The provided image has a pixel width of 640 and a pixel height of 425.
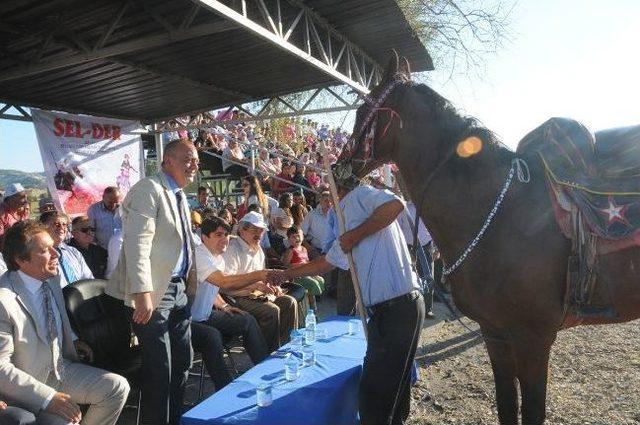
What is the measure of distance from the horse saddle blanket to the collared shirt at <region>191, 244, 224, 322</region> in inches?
112

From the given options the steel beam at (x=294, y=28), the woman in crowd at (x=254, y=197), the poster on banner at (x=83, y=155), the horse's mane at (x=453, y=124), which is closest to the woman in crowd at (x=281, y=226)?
the woman in crowd at (x=254, y=197)

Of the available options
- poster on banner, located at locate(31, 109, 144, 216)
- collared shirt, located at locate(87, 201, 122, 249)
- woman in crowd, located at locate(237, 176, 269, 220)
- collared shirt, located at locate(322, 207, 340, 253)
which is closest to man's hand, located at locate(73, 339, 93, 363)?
collared shirt, located at locate(322, 207, 340, 253)

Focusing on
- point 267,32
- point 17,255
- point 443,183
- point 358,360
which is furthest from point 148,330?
point 267,32

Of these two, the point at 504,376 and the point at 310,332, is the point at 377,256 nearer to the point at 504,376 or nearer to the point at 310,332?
the point at 504,376

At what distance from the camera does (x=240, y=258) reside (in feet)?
16.6

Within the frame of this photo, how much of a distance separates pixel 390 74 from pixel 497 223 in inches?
41.6

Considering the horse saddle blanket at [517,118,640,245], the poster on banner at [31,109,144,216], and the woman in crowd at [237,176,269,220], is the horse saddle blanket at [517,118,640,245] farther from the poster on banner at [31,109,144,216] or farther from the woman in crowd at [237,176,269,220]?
the woman in crowd at [237,176,269,220]

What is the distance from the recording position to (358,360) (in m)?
3.24

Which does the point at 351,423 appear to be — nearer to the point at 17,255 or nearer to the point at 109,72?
the point at 17,255

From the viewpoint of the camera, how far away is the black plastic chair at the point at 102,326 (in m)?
3.36

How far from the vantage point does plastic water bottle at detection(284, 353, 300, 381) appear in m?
2.86

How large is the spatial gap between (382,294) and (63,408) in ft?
6.15

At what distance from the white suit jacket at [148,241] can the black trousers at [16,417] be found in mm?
770

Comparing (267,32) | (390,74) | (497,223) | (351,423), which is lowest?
(351,423)
